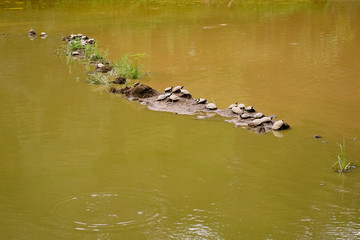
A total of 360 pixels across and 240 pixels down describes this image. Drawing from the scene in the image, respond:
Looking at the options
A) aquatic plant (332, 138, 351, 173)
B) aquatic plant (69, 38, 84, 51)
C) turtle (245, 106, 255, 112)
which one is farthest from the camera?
aquatic plant (69, 38, 84, 51)

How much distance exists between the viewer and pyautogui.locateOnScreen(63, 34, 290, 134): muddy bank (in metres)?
6.11

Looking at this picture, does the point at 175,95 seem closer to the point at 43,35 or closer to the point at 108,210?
the point at 108,210

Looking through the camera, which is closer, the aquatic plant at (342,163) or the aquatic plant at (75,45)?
the aquatic plant at (342,163)

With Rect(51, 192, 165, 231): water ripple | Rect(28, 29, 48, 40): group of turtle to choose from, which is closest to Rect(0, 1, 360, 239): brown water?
Rect(51, 192, 165, 231): water ripple

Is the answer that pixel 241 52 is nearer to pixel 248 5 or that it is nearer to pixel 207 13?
pixel 207 13

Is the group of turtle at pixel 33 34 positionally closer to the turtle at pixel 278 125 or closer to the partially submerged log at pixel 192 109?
the partially submerged log at pixel 192 109

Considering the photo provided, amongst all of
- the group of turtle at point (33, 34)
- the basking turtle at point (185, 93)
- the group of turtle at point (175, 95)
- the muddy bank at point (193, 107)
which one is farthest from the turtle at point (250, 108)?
the group of turtle at point (33, 34)

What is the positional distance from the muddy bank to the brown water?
0.52ft

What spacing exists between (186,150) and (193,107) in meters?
1.45

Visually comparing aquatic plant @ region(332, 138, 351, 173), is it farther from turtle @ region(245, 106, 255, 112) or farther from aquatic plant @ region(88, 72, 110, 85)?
aquatic plant @ region(88, 72, 110, 85)

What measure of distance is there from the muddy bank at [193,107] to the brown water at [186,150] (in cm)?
16

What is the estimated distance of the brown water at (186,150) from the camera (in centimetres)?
403

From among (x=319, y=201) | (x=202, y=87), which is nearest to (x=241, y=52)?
(x=202, y=87)

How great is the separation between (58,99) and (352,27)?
8405 millimetres
